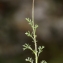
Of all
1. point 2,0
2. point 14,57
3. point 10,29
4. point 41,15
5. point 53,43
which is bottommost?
point 14,57

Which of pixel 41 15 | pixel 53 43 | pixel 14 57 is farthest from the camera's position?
pixel 41 15

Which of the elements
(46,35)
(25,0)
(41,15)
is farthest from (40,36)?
(25,0)

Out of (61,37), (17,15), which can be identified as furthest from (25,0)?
(61,37)

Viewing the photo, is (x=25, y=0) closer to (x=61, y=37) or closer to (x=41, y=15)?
(x=41, y=15)

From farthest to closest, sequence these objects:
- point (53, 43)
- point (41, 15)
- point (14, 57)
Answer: point (41, 15), point (53, 43), point (14, 57)

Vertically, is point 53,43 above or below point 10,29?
below

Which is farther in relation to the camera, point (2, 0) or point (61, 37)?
point (2, 0)
